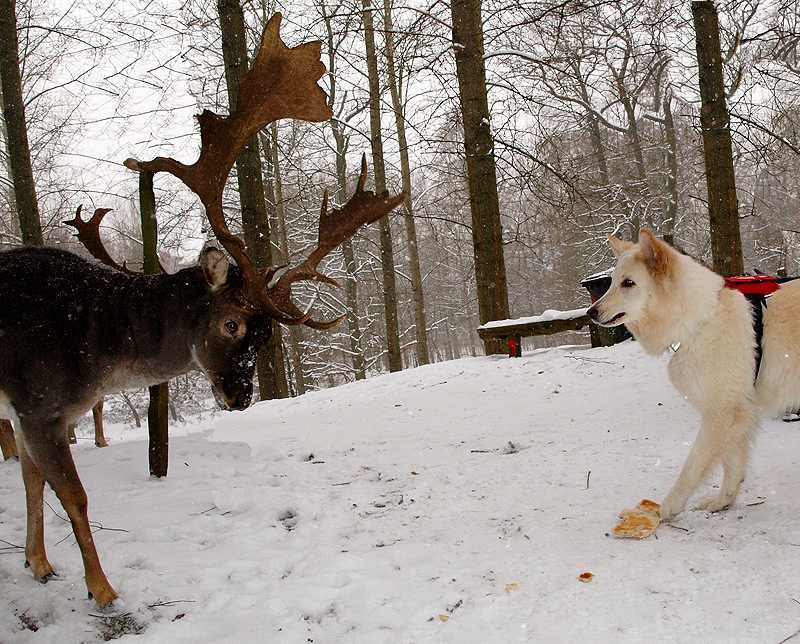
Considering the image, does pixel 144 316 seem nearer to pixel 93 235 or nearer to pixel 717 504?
pixel 93 235

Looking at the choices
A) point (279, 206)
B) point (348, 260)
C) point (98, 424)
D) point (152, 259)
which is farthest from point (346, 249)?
point (152, 259)

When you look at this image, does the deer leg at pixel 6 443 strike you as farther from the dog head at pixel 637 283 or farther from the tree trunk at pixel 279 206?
the tree trunk at pixel 279 206

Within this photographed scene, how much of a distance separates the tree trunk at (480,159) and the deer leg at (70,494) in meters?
8.04

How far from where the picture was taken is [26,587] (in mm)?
2492

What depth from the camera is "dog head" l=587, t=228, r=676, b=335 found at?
3377 mm

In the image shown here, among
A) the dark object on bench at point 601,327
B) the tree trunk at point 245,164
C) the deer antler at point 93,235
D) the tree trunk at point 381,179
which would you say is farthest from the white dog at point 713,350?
the tree trunk at point 381,179

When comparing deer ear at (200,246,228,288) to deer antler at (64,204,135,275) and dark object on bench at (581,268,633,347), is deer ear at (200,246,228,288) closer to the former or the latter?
deer antler at (64,204,135,275)

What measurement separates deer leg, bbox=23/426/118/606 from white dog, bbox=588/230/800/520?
9.68 feet

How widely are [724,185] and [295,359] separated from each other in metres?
14.0

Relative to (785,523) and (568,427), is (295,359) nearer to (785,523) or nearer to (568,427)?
(568,427)

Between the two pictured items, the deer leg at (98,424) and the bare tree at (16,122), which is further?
the bare tree at (16,122)

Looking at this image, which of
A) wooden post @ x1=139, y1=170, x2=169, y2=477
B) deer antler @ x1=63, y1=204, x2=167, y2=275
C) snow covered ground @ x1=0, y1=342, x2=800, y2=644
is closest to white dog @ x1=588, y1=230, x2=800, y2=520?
snow covered ground @ x1=0, y1=342, x2=800, y2=644

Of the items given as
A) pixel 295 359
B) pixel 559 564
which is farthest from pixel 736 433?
pixel 295 359

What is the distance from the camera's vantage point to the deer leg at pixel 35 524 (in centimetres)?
259
